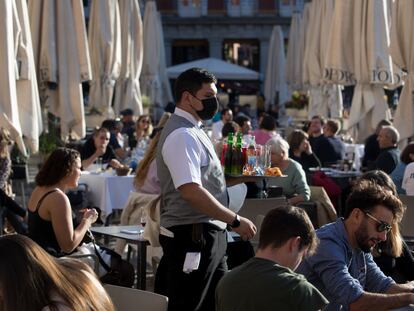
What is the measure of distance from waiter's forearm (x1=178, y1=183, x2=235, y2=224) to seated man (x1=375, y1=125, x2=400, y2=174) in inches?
202

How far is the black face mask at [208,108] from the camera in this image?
4.71 m

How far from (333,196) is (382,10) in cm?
341

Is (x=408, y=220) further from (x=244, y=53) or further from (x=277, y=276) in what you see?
(x=244, y=53)

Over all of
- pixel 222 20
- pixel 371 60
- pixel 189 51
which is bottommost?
pixel 189 51

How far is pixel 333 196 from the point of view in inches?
374

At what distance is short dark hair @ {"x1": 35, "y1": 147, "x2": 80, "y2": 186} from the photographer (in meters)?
5.57

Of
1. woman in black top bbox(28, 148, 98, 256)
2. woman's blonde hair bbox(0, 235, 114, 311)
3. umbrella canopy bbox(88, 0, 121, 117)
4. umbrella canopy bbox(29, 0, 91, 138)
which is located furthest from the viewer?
umbrella canopy bbox(88, 0, 121, 117)

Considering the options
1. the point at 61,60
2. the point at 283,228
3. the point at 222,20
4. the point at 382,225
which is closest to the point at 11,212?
the point at 61,60

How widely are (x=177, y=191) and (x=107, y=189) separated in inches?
197

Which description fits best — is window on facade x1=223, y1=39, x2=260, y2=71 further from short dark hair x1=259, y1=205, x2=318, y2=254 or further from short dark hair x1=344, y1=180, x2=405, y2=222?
short dark hair x1=259, y1=205, x2=318, y2=254

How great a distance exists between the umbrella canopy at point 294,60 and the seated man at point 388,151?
14972 mm

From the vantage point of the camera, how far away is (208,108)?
4.72m

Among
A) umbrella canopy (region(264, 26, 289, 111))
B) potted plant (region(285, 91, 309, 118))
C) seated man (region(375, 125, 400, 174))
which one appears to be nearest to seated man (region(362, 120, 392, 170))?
seated man (region(375, 125, 400, 174))

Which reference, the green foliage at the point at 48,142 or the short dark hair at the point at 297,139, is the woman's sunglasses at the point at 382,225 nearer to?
the short dark hair at the point at 297,139
